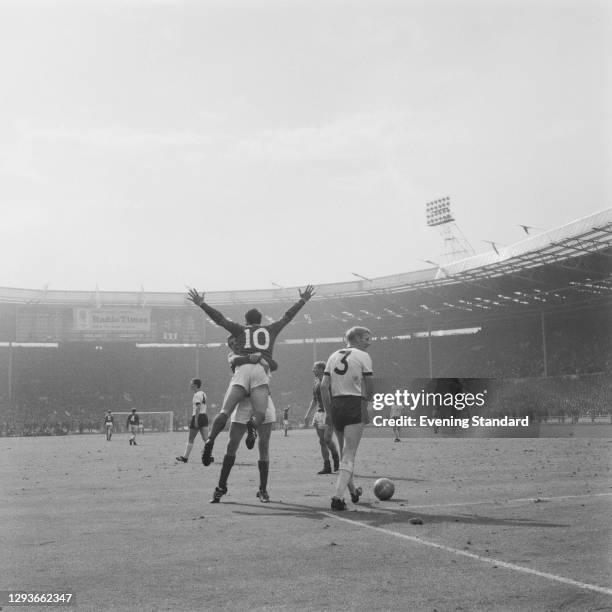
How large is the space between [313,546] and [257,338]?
3.54 meters

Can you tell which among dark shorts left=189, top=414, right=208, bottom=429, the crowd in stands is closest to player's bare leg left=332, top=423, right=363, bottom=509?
dark shorts left=189, top=414, right=208, bottom=429

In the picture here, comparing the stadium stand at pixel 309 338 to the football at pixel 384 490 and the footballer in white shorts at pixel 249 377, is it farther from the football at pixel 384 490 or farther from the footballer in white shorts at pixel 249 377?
the footballer in white shorts at pixel 249 377

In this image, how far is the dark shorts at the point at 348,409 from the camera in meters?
8.48

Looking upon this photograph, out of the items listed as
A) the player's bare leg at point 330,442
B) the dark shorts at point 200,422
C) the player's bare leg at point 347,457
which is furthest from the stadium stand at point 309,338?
the player's bare leg at point 347,457

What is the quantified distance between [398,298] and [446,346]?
27.7 feet

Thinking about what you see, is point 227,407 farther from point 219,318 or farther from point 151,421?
point 151,421

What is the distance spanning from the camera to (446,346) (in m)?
65.2

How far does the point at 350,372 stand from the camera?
335 inches

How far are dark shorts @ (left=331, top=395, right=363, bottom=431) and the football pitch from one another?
96 centimetres

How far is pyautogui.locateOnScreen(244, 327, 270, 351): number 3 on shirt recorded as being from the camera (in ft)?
30.1

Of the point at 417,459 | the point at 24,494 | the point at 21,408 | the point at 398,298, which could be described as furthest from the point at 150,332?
the point at 24,494

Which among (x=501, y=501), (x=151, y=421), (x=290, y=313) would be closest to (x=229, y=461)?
(x=290, y=313)

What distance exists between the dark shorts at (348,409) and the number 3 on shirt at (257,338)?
47.3 inches

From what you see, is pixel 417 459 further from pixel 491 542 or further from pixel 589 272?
pixel 589 272
